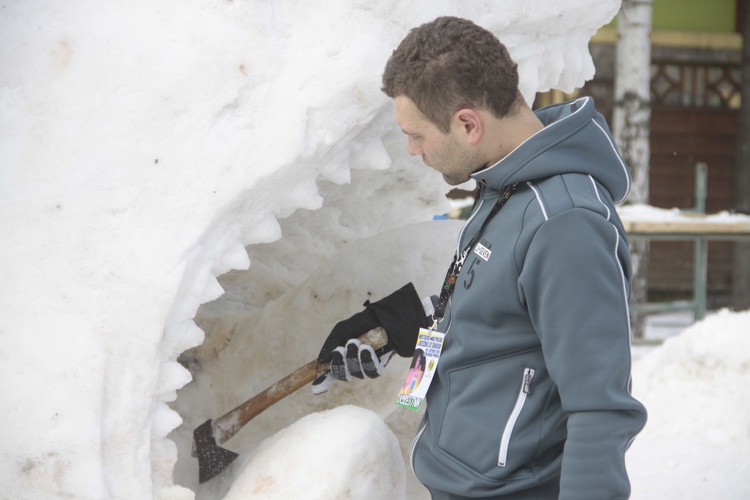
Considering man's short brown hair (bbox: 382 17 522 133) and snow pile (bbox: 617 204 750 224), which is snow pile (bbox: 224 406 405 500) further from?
snow pile (bbox: 617 204 750 224)

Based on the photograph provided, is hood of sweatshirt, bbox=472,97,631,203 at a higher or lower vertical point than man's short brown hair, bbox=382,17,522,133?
lower

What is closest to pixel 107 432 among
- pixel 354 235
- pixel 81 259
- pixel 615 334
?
pixel 81 259

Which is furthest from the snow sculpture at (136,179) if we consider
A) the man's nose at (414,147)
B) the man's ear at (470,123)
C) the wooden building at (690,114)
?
the wooden building at (690,114)

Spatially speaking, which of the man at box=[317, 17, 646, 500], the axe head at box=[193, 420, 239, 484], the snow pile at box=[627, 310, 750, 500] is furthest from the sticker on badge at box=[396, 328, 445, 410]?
the snow pile at box=[627, 310, 750, 500]

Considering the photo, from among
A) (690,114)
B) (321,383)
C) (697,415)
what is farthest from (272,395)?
(690,114)

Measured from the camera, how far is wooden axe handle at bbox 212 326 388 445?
1931 mm

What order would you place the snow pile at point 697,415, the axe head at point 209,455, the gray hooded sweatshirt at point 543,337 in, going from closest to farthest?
the gray hooded sweatshirt at point 543,337 < the axe head at point 209,455 < the snow pile at point 697,415

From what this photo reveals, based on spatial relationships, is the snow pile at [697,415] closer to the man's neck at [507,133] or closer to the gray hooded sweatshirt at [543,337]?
the gray hooded sweatshirt at [543,337]

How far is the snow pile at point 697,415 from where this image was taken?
8.66 feet

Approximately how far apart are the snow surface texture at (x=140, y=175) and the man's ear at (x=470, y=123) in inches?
10.8

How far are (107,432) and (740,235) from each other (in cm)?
508

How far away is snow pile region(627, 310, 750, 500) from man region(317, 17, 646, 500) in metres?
1.27

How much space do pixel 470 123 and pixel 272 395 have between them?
36.0 inches

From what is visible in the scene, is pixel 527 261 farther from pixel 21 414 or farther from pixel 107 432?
pixel 21 414
